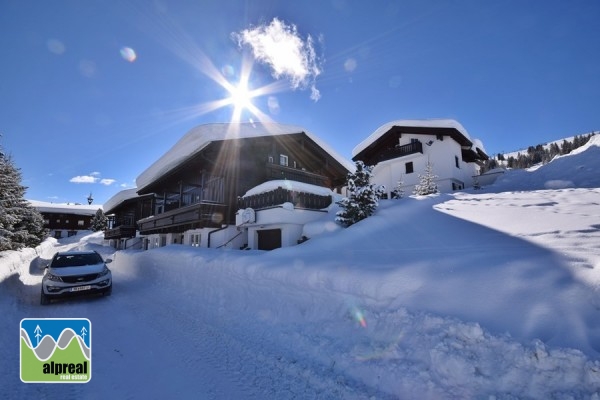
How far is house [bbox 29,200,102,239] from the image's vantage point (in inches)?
2857

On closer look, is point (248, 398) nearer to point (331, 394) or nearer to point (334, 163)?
point (331, 394)

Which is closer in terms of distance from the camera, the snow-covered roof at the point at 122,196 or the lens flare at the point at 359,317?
the lens flare at the point at 359,317

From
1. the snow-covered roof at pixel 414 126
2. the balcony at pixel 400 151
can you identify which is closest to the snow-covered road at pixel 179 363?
the balcony at pixel 400 151

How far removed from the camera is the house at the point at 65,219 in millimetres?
72562

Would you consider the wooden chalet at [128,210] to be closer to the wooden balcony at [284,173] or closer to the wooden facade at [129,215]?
the wooden facade at [129,215]

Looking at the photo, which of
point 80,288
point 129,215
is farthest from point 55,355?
point 129,215

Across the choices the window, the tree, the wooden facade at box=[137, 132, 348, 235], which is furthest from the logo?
the tree

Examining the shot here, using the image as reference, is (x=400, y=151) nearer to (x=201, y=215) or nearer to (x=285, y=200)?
(x=285, y=200)

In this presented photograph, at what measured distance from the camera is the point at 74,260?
34.8 ft

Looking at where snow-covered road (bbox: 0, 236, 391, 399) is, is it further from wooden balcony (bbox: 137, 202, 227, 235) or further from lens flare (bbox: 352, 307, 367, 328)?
wooden balcony (bbox: 137, 202, 227, 235)

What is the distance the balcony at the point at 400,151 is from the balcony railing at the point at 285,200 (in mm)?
16689

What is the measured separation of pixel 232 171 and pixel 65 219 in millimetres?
83620

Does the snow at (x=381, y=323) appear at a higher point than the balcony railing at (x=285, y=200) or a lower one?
lower

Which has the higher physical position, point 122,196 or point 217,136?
point 217,136
